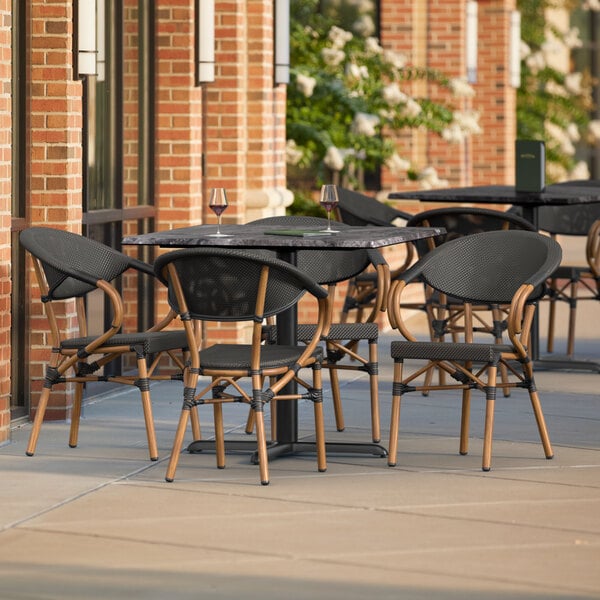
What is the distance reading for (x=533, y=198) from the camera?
32.2 ft

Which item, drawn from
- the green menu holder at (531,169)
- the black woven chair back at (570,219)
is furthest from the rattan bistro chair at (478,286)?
the black woven chair back at (570,219)

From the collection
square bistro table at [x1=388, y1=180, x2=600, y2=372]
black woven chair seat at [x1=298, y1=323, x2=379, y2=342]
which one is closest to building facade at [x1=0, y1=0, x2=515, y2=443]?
square bistro table at [x1=388, y1=180, x2=600, y2=372]

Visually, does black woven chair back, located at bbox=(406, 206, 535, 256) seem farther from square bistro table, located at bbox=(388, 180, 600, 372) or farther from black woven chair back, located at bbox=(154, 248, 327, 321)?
black woven chair back, located at bbox=(154, 248, 327, 321)

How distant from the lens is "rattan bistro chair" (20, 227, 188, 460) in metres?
7.06

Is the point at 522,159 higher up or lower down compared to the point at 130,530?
higher up

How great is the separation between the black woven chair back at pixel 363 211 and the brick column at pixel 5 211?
319 centimetres

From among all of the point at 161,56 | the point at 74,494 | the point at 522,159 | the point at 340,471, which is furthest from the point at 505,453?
the point at 161,56

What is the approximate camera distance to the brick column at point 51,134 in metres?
8.09

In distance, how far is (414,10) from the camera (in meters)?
16.1

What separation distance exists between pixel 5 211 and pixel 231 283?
53.5 inches

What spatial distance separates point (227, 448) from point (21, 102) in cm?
213

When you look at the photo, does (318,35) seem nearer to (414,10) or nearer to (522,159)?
(414,10)

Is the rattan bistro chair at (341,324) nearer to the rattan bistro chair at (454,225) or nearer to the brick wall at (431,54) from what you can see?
the rattan bistro chair at (454,225)

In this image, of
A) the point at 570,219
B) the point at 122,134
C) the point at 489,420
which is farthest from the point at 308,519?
the point at 570,219
